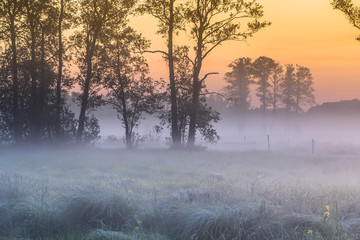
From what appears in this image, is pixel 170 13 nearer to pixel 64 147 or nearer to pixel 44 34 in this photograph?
pixel 44 34

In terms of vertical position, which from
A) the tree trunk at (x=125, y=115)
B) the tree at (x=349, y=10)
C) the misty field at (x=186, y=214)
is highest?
the tree at (x=349, y=10)

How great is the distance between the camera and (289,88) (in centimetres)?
6531

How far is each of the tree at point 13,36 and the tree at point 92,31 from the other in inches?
156

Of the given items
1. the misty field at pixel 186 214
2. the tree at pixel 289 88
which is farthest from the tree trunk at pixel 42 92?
the tree at pixel 289 88

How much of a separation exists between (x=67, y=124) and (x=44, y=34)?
21.7 ft

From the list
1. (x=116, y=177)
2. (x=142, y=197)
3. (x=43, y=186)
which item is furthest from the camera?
(x=116, y=177)

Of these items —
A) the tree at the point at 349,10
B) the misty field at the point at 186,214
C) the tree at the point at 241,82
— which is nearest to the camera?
the misty field at the point at 186,214

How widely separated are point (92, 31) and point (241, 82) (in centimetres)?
3621

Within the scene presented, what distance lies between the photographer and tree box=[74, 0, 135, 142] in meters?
27.3

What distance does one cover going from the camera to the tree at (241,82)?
191ft

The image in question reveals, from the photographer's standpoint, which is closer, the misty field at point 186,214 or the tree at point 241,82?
the misty field at point 186,214

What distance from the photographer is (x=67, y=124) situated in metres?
26.8

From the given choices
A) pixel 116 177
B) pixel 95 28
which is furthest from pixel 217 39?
pixel 116 177

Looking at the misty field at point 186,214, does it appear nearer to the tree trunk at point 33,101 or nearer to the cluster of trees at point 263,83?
the tree trunk at point 33,101
